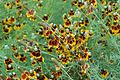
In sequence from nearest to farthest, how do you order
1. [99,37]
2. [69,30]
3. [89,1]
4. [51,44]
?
[51,44], [69,30], [99,37], [89,1]

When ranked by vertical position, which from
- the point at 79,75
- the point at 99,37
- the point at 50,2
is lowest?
the point at 79,75

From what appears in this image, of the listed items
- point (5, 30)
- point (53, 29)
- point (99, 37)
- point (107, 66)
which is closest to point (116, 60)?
point (107, 66)

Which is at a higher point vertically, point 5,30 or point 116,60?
point 5,30

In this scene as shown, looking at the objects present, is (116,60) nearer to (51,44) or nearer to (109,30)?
(109,30)

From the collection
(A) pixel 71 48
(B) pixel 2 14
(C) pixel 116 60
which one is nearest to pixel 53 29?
(A) pixel 71 48

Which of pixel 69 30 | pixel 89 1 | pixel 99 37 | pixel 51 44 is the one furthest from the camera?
pixel 89 1

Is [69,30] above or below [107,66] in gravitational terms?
above

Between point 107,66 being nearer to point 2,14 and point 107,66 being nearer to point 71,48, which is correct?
point 71,48

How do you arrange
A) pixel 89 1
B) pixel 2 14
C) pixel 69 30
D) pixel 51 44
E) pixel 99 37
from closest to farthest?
pixel 51 44 < pixel 69 30 < pixel 99 37 < pixel 89 1 < pixel 2 14

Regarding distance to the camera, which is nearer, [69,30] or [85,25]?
[69,30]
